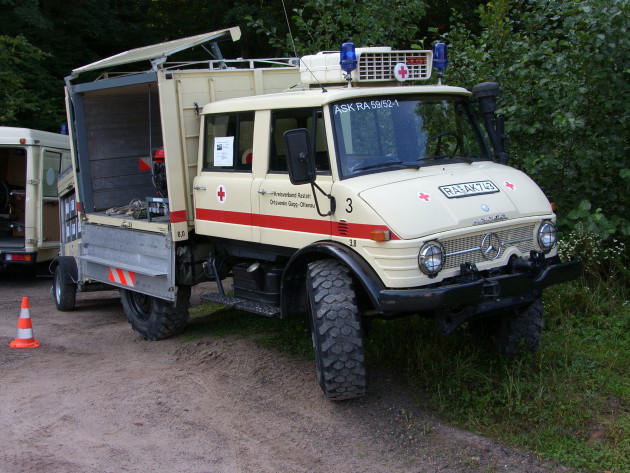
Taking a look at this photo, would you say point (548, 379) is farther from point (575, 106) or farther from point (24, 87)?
point (24, 87)

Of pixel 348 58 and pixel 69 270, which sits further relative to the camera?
pixel 69 270

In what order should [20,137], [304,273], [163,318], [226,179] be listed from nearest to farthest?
[304,273] < [226,179] < [163,318] < [20,137]

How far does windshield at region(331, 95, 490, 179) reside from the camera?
5.87m

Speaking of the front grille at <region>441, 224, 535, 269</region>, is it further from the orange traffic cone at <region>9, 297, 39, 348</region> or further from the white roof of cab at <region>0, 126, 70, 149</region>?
the white roof of cab at <region>0, 126, 70, 149</region>

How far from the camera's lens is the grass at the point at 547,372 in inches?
204

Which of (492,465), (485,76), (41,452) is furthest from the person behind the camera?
(485,76)

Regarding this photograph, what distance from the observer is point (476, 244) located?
548cm

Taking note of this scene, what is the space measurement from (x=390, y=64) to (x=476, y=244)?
185 centimetres

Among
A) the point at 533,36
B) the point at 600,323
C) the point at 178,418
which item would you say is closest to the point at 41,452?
the point at 178,418

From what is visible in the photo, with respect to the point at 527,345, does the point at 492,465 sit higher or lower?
lower

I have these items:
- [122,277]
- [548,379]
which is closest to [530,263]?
[548,379]

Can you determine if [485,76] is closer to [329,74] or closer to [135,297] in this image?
[329,74]

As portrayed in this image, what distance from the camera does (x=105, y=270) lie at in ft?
29.1

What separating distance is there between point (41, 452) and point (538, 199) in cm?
402
